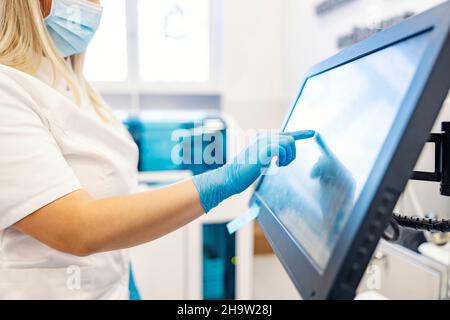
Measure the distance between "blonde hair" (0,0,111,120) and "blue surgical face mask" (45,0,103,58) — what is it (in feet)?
0.10

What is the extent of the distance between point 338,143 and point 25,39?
2.09 feet

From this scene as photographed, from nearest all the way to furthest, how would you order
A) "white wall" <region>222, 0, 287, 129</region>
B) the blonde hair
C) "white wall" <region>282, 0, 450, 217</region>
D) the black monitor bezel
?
the black monitor bezel, the blonde hair, "white wall" <region>282, 0, 450, 217</region>, "white wall" <region>222, 0, 287, 129</region>

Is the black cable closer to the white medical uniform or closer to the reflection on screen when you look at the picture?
the reflection on screen

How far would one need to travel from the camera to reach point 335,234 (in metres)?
0.41

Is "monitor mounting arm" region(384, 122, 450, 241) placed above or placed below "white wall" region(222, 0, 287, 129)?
below

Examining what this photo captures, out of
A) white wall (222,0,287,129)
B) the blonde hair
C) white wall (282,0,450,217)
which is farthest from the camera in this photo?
white wall (222,0,287,129)

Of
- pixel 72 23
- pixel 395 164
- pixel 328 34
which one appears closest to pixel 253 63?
pixel 328 34

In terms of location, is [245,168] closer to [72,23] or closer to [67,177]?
[67,177]

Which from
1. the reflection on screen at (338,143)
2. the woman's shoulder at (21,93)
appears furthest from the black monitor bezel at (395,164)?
the woman's shoulder at (21,93)

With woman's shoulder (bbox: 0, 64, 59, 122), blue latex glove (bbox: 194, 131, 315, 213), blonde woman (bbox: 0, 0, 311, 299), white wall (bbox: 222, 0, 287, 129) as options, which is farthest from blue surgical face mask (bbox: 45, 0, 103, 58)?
white wall (bbox: 222, 0, 287, 129)

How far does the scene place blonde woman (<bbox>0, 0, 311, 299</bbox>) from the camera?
60 centimetres

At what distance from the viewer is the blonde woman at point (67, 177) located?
23.8 inches

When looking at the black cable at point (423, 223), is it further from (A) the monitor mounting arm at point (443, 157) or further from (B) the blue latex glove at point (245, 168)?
(B) the blue latex glove at point (245, 168)
